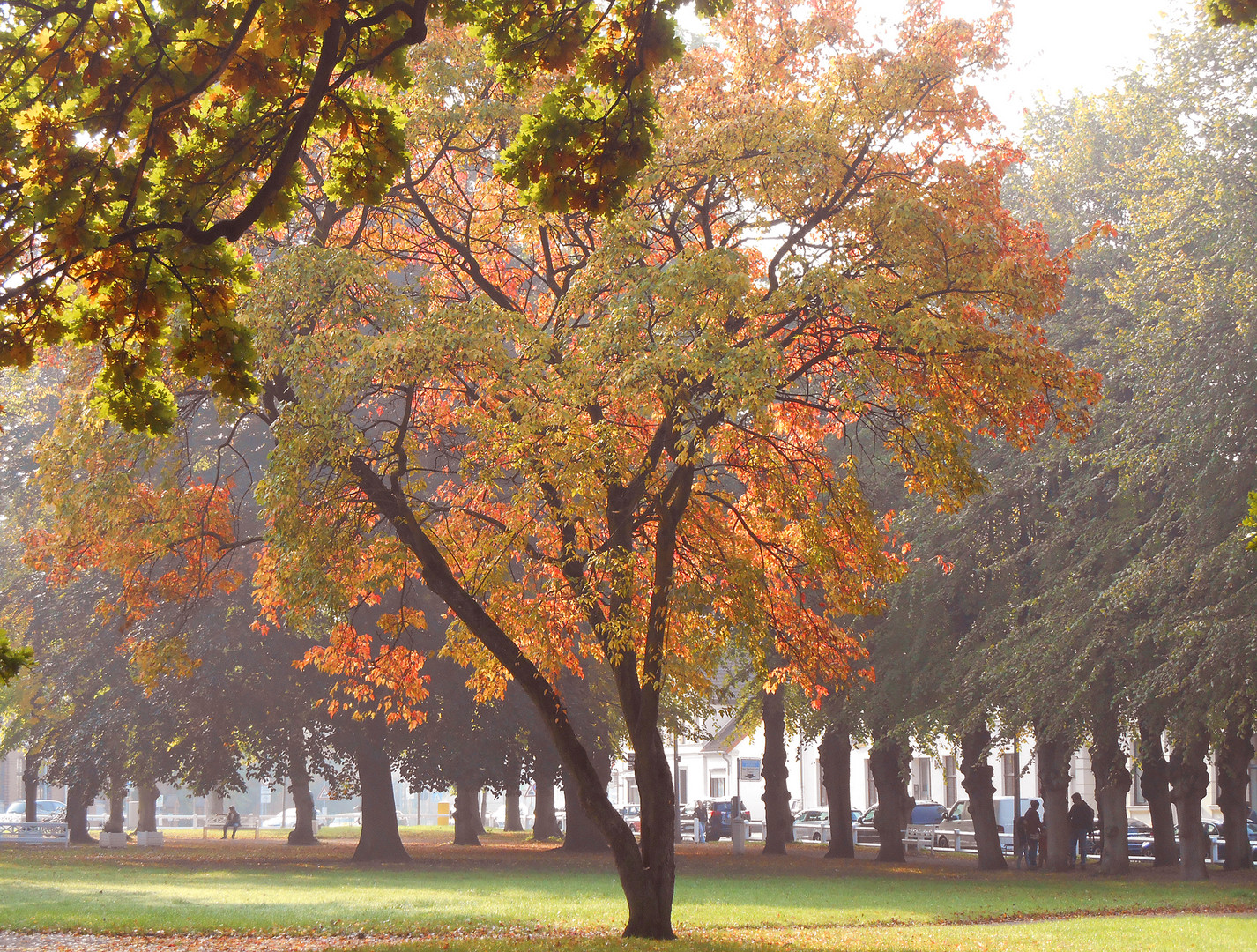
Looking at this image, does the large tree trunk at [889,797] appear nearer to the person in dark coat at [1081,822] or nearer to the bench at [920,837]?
the person in dark coat at [1081,822]

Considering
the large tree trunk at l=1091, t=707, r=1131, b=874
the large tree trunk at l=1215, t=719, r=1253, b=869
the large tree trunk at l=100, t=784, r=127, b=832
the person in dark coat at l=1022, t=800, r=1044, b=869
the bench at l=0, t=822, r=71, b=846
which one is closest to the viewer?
the large tree trunk at l=1091, t=707, r=1131, b=874

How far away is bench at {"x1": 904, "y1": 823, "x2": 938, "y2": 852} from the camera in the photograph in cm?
4188

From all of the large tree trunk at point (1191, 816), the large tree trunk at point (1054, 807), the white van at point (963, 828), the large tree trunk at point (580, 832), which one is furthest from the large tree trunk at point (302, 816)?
the large tree trunk at point (1191, 816)

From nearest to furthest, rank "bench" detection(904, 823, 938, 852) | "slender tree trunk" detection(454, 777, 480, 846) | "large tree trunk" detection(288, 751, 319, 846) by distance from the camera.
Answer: "bench" detection(904, 823, 938, 852)
"slender tree trunk" detection(454, 777, 480, 846)
"large tree trunk" detection(288, 751, 319, 846)

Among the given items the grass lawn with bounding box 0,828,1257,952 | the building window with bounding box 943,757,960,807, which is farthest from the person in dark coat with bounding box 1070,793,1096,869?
the building window with bounding box 943,757,960,807

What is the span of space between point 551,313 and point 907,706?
46.3 feet

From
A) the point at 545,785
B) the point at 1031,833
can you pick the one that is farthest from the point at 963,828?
the point at 545,785

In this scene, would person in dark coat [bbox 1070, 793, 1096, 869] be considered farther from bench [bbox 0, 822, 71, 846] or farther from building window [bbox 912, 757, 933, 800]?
bench [bbox 0, 822, 71, 846]

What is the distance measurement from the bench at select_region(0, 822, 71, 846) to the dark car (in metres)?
23.4

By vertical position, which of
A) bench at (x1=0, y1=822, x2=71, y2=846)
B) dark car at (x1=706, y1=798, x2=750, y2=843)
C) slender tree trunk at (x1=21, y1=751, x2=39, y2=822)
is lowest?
dark car at (x1=706, y1=798, x2=750, y2=843)

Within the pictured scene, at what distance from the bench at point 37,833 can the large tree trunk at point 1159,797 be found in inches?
1265

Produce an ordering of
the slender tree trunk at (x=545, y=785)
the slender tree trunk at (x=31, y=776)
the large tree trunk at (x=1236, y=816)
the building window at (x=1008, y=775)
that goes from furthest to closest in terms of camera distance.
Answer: the building window at (x=1008, y=775) → the slender tree trunk at (x=31, y=776) → the slender tree trunk at (x=545, y=785) → the large tree trunk at (x=1236, y=816)

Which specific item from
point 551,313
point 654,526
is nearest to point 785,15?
point 551,313

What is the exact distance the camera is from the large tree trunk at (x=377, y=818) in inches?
1257
